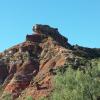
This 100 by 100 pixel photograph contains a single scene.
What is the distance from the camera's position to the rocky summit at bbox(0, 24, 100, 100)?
493 ft

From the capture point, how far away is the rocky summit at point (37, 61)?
493 feet

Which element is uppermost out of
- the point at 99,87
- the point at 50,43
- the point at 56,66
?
the point at 50,43

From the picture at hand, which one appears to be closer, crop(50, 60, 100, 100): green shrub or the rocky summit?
crop(50, 60, 100, 100): green shrub

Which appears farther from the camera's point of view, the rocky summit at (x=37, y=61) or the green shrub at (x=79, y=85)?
the rocky summit at (x=37, y=61)

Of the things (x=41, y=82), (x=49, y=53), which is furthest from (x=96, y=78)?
(x=49, y=53)

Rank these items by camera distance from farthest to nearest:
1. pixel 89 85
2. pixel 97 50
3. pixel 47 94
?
pixel 97 50 → pixel 47 94 → pixel 89 85

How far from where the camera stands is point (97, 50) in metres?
186

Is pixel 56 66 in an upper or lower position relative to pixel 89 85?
upper

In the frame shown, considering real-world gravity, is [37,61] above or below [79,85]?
above

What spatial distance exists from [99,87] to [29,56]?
62.5 m

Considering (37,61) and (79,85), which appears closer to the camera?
(79,85)

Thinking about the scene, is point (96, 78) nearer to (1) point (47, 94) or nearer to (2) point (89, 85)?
(2) point (89, 85)

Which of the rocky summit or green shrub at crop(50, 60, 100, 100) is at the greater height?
the rocky summit

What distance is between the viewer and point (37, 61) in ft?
551
